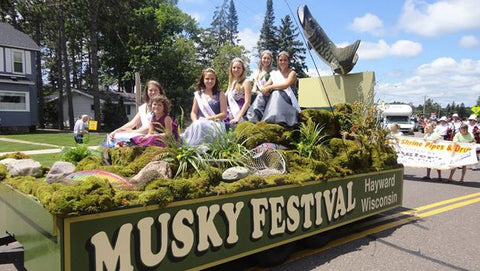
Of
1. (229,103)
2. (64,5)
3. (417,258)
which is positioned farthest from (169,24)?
(417,258)

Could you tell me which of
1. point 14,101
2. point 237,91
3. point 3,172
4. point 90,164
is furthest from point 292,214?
point 14,101

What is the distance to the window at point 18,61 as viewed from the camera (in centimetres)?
2758

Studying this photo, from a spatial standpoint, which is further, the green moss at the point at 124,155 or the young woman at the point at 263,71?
the young woman at the point at 263,71

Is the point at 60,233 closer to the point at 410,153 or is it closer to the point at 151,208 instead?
the point at 151,208

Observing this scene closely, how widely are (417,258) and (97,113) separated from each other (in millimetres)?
27174

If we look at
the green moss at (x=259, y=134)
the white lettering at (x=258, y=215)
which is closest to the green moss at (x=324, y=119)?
the green moss at (x=259, y=134)

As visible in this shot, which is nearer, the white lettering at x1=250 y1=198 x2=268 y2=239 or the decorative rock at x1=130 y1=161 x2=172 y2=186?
the decorative rock at x1=130 y1=161 x2=172 y2=186

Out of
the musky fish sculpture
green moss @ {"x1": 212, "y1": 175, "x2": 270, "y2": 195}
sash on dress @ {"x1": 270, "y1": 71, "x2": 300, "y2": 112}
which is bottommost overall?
green moss @ {"x1": 212, "y1": 175, "x2": 270, "y2": 195}

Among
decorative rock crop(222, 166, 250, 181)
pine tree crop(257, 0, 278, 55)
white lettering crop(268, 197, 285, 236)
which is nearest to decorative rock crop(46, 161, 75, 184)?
decorative rock crop(222, 166, 250, 181)

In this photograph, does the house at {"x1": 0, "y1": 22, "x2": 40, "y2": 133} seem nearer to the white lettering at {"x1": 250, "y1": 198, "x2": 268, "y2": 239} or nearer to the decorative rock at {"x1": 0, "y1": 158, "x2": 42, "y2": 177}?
the decorative rock at {"x1": 0, "y1": 158, "x2": 42, "y2": 177}

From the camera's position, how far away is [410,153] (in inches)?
440

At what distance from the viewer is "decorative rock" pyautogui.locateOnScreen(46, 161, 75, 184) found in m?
3.15

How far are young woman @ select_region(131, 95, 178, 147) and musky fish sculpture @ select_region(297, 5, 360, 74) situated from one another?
8.07 m

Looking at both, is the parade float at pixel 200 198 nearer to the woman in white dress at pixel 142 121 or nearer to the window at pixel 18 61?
the woman in white dress at pixel 142 121
